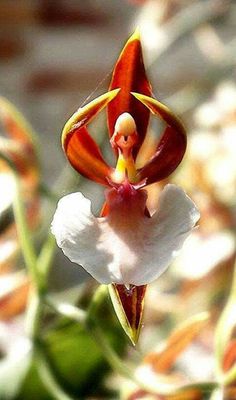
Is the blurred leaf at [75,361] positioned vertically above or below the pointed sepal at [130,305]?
below

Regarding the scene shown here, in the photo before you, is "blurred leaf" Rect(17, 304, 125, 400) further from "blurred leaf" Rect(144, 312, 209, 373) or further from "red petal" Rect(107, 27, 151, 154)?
"red petal" Rect(107, 27, 151, 154)

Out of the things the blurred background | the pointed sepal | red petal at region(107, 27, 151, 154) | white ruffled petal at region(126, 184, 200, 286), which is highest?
red petal at region(107, 27, 151, 154)

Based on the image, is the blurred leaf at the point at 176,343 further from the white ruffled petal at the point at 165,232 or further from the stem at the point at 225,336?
the white ruffled petal at the point at 165,232

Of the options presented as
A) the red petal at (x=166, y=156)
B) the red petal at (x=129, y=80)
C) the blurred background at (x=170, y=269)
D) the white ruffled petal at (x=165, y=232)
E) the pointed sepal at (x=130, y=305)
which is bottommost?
the blurred background at (x=170, y=269)

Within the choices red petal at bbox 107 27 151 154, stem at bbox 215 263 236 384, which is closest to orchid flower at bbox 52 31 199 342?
red petal at bbox 107 27 151 154

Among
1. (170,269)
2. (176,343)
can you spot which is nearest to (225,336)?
(176,343)

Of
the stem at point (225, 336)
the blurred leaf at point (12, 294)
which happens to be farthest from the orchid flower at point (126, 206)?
the blurred leaf at point (12, 294)

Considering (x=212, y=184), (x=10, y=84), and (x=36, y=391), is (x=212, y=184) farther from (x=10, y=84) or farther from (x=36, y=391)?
(x=10, y=84)

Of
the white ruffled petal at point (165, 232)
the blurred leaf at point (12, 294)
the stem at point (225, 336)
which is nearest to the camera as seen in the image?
the white ruffled petal at point (165, 232)
